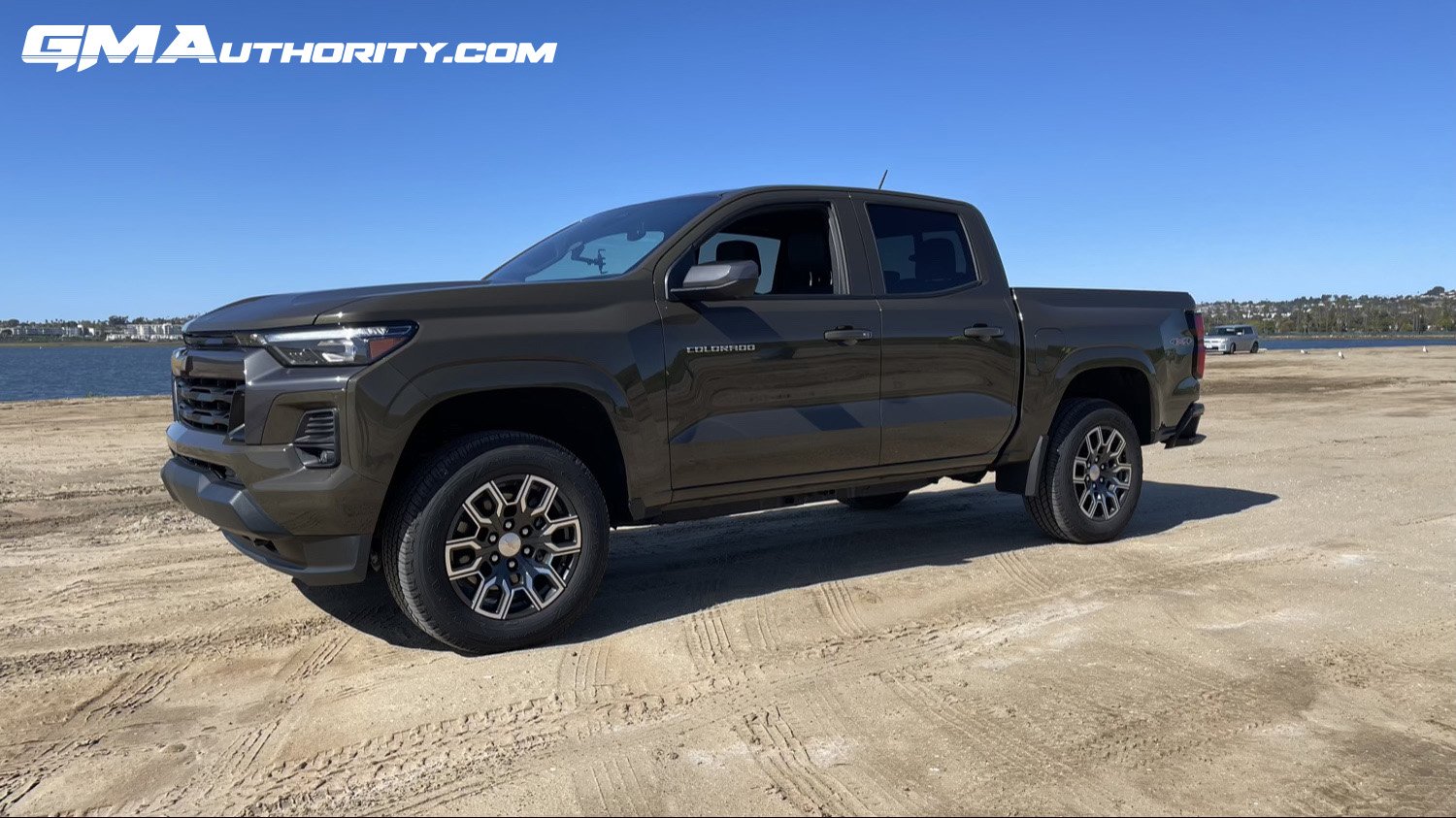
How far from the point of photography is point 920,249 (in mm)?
5762

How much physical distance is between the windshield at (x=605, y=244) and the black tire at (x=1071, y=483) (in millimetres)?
2657

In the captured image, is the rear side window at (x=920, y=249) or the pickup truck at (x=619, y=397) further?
the rear side window at (x=920, y=249)

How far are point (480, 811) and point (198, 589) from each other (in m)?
3.11

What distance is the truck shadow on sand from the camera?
16.0 feet

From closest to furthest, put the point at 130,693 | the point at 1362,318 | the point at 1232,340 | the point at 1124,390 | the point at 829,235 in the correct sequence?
the point at 130,693 → the point at 829,235 → the point at 1124,390 → the point at 1232,340 → the point at 1362,318

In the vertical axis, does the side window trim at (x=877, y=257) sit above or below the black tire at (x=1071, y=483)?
above

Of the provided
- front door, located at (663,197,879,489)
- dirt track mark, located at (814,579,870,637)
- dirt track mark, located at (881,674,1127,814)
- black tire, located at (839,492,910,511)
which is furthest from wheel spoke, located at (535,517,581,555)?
black tire, located at (839,492,910,511)

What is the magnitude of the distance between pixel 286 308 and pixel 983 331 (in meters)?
3.58

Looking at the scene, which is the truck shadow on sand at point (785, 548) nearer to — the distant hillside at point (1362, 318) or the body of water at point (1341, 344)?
the body of water at point (1341, 344)

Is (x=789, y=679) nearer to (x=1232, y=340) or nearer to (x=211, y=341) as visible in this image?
(x=211, y=341)

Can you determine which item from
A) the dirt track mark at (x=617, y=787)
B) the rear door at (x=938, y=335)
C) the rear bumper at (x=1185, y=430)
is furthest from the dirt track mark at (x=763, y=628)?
the rear bumper at (x=1185, y=430)

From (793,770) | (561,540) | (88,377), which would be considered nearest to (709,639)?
(561,540)

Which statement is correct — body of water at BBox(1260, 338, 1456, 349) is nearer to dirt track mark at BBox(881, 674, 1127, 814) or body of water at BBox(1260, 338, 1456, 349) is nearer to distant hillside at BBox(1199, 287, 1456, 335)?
distant hillside at BBox(1199, 287, 1456, 335)

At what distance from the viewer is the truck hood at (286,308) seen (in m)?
3.89
